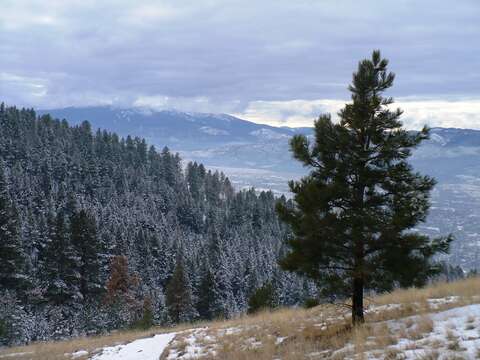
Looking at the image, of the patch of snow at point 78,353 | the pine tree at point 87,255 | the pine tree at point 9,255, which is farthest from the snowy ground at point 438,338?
the pine tree at point 87,255

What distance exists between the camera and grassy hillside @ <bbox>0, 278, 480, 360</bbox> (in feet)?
30.9

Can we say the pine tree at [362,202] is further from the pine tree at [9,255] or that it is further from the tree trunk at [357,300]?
the pine tree at [9,255]

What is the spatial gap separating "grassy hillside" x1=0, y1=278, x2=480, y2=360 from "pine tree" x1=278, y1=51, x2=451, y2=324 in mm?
1255

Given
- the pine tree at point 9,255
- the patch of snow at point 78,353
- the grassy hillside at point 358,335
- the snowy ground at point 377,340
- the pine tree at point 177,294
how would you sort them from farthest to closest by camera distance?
the pine tree at point 177,294 → the pine tree at point 9,255 → the patch of snow at point 78,353 → the grassy hillside at point 358,335 → the snowy ground at point 377,340

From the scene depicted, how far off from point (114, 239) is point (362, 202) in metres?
66.1

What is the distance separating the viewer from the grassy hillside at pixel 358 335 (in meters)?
9.42

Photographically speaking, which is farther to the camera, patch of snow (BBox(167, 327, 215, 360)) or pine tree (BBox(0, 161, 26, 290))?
pine tree (BBox(0, 161, 26, 290))

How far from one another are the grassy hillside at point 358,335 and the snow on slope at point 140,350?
0.50m

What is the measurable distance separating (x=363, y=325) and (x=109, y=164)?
131916 mm

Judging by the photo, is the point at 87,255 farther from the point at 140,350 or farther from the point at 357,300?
the point at 357,300

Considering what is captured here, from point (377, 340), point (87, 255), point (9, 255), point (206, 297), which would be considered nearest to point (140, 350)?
point (377, 340)

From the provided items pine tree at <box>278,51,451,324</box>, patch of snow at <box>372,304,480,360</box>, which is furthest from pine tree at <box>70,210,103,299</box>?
patch of snow at <box>372,304,480,360</box>

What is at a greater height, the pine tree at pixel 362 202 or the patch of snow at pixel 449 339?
the pine tree at pixel 362 202

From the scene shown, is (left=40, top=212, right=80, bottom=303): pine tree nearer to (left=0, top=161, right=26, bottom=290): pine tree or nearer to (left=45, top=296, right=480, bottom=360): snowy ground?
(left=0, top=161, right=26, bottom=290): pine tree
